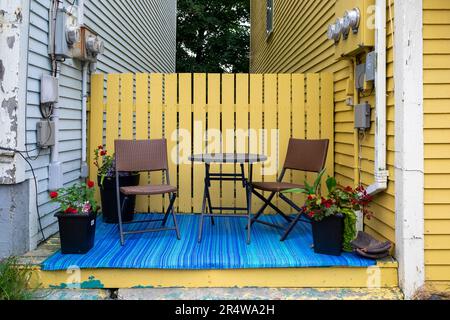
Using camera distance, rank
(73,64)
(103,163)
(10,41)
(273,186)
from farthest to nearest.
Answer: (103,163) < (73,64) < (273,186) < (10,41)

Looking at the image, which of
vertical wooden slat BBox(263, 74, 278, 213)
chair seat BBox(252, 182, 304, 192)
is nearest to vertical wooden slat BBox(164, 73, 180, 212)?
vertical wooden slat BBox(263, 74, 278, 213)

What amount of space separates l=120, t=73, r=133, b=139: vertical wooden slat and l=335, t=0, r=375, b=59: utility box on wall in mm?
2127

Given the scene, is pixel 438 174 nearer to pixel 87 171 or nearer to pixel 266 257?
pixel 266 257

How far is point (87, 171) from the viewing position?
4320 millimetres

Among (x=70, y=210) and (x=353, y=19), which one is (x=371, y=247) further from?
(x=70, y=210)

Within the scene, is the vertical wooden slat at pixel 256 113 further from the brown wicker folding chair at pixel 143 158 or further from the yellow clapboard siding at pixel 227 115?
the brown wicker folding chair at pixel 143 158

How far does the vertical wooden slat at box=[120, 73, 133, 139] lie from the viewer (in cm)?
448

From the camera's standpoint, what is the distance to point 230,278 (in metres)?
2.94

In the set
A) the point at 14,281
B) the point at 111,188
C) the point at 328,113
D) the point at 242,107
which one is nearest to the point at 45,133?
the point at 111,188

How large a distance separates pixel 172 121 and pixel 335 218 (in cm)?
210

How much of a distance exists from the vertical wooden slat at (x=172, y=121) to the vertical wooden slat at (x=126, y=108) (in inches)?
14.2

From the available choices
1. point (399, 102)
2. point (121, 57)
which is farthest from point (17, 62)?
point (121, 57)

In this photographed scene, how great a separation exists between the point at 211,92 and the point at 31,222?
217cm

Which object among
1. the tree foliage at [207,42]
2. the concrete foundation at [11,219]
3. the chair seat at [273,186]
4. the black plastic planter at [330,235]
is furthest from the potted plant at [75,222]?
the tree foliage at [207,42]
